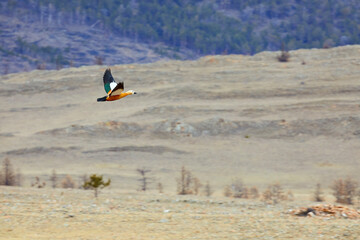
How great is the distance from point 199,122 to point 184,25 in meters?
64.5

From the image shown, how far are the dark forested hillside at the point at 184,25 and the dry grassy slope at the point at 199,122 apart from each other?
118 feet

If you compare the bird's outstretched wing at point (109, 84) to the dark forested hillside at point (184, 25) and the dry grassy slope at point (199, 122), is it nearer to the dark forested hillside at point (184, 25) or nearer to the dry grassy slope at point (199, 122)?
the dry grassy slope at point (199, 122)

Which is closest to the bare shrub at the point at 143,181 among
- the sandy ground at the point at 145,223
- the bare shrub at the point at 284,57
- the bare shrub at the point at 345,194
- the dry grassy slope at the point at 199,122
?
the dry grassy slope at the point at 199,122

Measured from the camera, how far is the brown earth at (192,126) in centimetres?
2317

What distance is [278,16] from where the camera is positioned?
318ft

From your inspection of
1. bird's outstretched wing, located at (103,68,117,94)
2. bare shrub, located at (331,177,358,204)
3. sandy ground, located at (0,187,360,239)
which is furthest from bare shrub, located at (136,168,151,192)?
bird's outstretched wing, located at (103,68,117,94)

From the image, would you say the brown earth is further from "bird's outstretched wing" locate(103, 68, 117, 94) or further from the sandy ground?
"bird's outstretched wing" locate(103, 68, 117, 94)

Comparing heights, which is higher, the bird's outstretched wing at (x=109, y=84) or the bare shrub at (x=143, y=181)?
the bird's outstretched wing at (x=109, y=84)

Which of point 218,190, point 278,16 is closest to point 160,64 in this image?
point 218,190

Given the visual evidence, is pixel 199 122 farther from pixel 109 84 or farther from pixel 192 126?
pixel 109 84

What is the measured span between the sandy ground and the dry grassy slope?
865 centimetres

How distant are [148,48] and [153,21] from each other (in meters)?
11.5

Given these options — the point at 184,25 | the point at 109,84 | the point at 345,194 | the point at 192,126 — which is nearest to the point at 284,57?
the point at 192,126

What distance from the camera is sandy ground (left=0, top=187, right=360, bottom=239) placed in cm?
878
